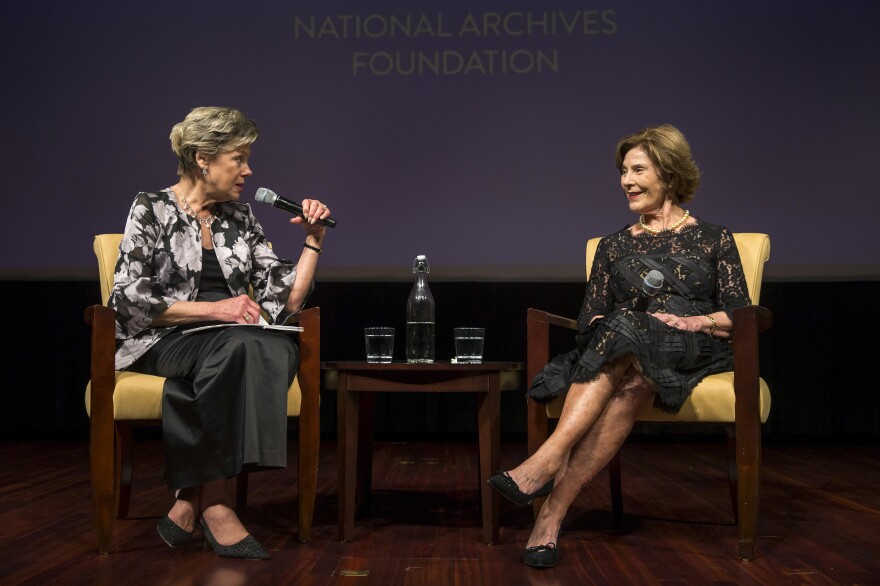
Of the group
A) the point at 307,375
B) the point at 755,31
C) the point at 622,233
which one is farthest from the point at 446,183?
the point at 307,375

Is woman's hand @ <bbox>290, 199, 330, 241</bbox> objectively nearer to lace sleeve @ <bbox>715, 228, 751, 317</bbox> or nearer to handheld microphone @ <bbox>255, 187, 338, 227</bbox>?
handheld microphone @ <bbox>255, 187, 338, 227</bbox>

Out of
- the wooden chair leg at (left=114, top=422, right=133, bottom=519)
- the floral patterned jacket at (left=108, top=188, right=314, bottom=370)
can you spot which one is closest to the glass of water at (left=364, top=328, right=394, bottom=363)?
the floral patterned jacket at (left=108, top=188, right=314, bottom=370)

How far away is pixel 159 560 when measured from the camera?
2.13 meters

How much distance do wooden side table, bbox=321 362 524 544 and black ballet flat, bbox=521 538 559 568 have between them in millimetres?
198

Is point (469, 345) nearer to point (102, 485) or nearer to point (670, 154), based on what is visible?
point (670, 154)

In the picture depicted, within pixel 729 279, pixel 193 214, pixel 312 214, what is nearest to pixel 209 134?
pixel 193 214

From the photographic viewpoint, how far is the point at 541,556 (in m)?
2.09

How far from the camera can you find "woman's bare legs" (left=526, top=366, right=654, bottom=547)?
2.23m

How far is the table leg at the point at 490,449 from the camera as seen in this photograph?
2.30 meters

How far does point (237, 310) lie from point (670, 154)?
4.12 feet

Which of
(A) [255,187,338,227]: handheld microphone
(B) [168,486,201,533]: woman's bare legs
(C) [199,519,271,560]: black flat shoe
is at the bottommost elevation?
(C) [199,519,271,560]: black flat shoe

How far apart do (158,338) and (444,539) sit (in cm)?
90

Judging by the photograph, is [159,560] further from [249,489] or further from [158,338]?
[249,489]

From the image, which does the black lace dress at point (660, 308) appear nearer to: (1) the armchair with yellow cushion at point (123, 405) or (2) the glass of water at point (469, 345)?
(2) the glass of water at point (469, 345)
